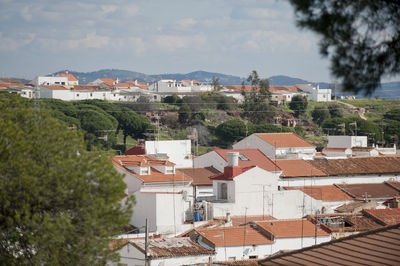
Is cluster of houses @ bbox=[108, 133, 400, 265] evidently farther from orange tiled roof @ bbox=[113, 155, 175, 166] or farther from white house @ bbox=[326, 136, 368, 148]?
white house @ bbox=[326, 136, 368, 148]

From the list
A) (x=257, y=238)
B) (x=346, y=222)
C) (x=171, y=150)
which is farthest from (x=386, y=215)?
(x=171, y=150)

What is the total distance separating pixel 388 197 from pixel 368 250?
92.0 feet

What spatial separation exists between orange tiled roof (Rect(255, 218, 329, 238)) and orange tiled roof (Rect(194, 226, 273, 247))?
0.65 m

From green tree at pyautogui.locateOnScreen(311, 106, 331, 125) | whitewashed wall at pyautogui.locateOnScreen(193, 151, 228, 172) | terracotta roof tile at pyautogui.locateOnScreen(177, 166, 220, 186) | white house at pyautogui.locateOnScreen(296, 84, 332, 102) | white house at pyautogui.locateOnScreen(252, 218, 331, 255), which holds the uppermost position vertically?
white house at pyautogui.locateOnScreen(296, 84, 332, 102)

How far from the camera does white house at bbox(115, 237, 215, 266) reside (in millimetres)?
22812

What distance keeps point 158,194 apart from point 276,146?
72.3 ft

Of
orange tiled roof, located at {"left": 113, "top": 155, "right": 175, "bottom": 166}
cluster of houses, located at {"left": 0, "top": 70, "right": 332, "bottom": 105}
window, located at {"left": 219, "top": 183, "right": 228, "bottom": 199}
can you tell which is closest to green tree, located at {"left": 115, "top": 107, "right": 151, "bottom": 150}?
cluster of houses, located at {"left": 0, "top": 70, "right": 332, "bottom": 105}

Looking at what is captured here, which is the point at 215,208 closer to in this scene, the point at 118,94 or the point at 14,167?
the point at 14,167

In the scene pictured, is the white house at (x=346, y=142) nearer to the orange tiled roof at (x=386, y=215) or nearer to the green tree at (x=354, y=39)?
the orange tiled roof at (x=386, y=215)

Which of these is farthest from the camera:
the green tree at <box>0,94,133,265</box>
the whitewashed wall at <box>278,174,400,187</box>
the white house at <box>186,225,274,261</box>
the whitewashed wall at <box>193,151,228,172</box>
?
the whitewashed wall at <box>193,151,228,172</box>

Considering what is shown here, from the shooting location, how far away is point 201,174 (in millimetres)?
40562

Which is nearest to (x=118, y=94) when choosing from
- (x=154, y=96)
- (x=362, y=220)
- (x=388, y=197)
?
(x=154, y=96)

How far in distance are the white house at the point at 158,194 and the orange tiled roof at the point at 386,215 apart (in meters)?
7.70

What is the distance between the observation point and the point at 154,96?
111688 millimetres
